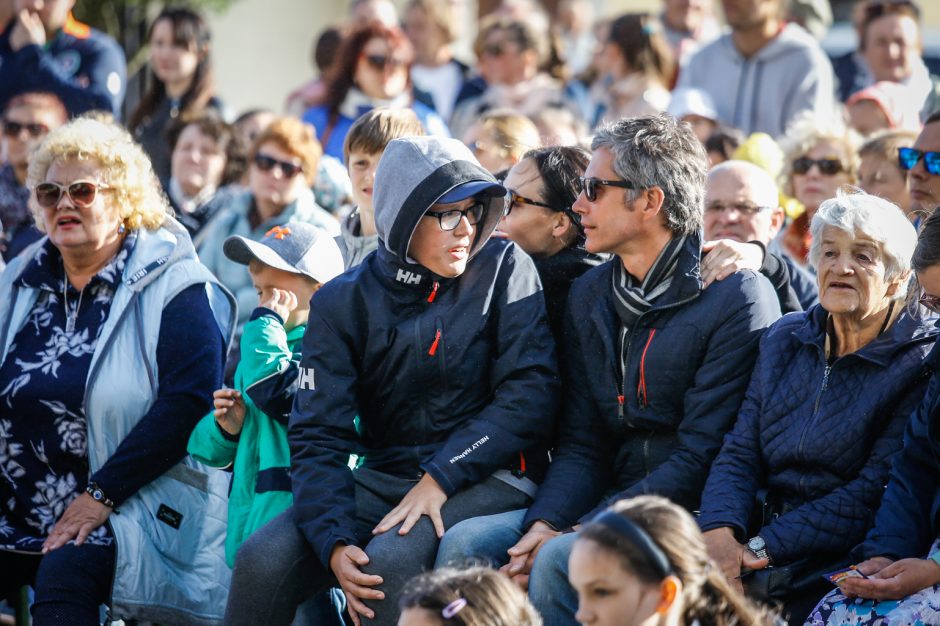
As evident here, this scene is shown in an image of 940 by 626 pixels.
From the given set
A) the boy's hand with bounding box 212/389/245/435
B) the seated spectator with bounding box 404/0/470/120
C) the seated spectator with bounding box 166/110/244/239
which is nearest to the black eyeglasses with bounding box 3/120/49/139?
the seated spectator with bounding box 166/110/244/239

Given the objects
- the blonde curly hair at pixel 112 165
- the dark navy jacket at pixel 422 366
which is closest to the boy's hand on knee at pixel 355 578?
the dark navy jacket at pixel 422 366

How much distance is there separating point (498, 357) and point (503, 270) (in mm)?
296

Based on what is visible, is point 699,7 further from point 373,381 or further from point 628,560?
point 628,560

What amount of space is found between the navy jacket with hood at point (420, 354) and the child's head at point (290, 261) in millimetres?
428

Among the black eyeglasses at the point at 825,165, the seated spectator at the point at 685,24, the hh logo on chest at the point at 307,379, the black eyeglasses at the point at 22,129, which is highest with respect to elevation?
the seated spectator at the point at 685,24

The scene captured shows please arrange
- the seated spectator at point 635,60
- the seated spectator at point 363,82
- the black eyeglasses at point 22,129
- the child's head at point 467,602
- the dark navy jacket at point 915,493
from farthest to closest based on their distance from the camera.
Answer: the seated spectator at point 635,60 < the seated spectator at point 363,82 < the black eyeglasses at point 22,129 < the dark navy jacket at point 915,493 < the child's head at point 467,602

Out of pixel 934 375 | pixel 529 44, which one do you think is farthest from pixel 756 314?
pixel 529 44

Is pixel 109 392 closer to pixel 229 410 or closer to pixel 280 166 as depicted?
pixel 229 410

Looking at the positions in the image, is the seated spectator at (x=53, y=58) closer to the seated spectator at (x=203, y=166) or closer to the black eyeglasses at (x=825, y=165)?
the seated spectator at (x=203, y=166)

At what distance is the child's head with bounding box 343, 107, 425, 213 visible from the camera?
203 inches

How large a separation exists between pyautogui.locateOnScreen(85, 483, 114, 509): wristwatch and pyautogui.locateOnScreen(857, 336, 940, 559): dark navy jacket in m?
2.67

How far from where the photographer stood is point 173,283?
4801 millimetres

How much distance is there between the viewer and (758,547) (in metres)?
3.64

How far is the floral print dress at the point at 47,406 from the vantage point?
15.5 ft
